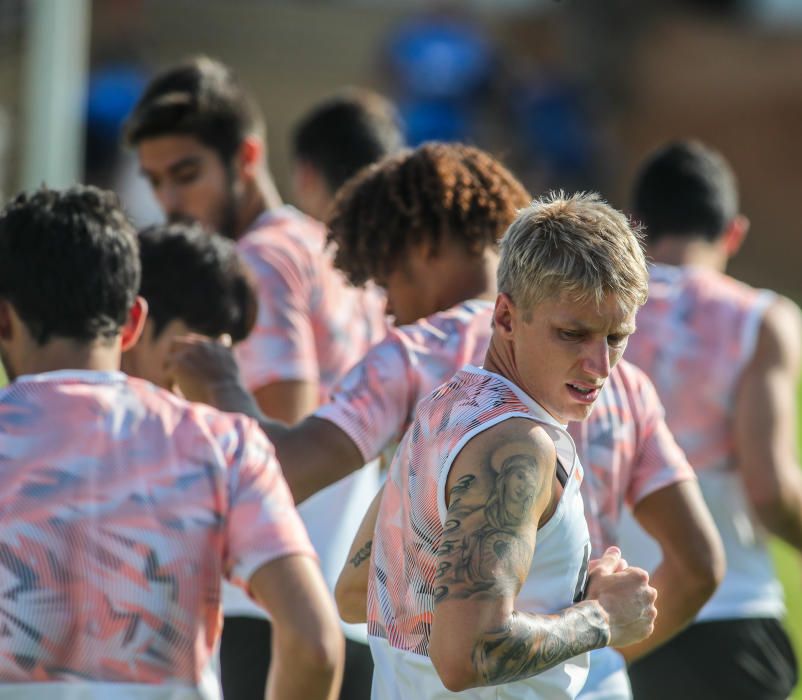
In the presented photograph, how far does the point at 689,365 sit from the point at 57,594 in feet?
8.31

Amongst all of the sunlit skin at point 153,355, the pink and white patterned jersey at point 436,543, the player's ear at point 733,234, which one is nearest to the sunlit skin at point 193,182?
the sunlit skin at point 153,355

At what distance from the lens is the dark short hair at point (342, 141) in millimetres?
5527

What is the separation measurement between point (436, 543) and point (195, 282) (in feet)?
4.52

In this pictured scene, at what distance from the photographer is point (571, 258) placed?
2.62m

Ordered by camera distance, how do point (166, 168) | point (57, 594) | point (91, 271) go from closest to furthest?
point (57, 594) < point (91, 271) < point (166, 168)

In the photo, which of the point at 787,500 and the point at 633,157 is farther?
the point at 633,157

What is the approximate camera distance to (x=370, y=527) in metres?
3.18

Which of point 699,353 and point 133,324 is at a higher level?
point 699,353

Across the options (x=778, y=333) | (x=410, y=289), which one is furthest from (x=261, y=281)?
(x=778, y=333)

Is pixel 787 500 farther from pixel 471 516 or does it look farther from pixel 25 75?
pixel 25 75

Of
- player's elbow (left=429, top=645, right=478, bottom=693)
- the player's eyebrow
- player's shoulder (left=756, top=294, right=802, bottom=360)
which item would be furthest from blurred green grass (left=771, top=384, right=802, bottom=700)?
player's elbow (left=429, top=645, right=478, bottom=693)

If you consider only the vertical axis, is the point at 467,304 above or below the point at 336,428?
above

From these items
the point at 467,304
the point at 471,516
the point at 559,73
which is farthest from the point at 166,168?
the point at 559,73

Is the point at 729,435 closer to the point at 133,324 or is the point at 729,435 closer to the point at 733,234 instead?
the point at 733,234
